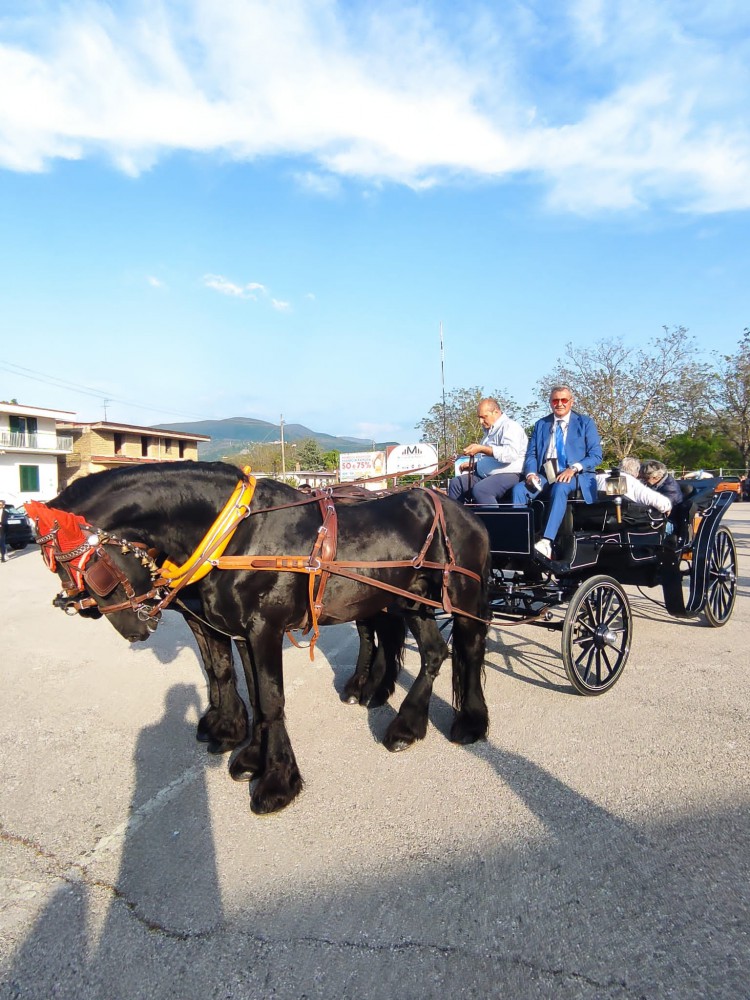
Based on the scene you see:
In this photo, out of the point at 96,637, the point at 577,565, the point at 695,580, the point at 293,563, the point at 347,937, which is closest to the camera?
the point at 347,937

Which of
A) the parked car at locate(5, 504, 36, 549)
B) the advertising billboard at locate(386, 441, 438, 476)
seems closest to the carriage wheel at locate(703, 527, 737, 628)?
the advertising billboard at locate(386, 441, 438, 476)

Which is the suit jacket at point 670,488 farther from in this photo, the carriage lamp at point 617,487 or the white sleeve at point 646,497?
the carriage lamp at point 617,487

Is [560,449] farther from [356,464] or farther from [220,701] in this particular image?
[356,464]

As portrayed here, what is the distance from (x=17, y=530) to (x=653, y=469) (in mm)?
18834

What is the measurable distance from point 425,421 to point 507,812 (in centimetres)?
3371

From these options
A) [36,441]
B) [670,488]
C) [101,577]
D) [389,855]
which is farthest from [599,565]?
[36,441]

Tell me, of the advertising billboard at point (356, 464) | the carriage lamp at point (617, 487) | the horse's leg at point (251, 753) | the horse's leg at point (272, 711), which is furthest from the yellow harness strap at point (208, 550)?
the advertising billboard at point (356, 464)

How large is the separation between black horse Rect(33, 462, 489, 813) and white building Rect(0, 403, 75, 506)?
34.7 meters

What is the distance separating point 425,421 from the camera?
35.9 meters

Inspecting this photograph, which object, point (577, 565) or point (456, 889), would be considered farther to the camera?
point (577, 565)

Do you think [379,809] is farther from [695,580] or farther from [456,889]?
[695,580]

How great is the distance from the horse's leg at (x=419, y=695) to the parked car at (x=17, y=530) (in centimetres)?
1775

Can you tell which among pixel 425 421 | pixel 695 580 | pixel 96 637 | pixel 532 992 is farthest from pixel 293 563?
pixel 425 421

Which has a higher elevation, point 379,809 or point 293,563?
point 293,563
